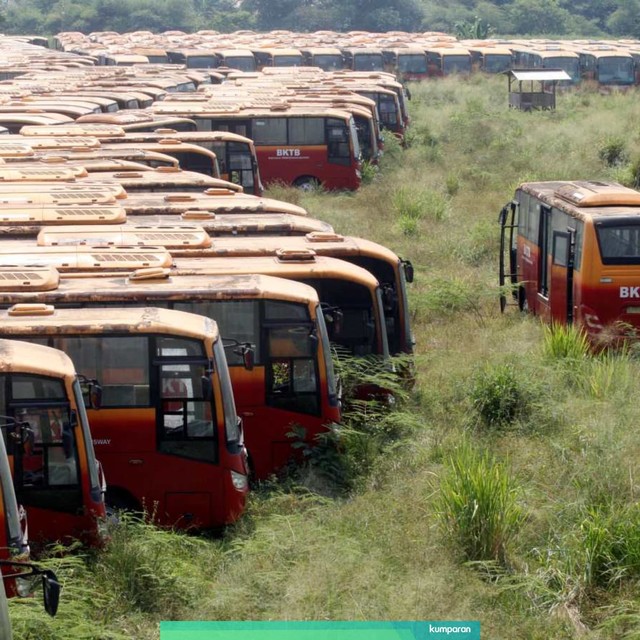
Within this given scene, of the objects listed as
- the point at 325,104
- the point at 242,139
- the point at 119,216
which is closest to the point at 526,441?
the point at 119,216

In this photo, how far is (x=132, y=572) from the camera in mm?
10227

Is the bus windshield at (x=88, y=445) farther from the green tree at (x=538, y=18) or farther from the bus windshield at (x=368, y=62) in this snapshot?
the green tree at (x=538, y=18)

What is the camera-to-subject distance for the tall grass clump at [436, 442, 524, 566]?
1078cm

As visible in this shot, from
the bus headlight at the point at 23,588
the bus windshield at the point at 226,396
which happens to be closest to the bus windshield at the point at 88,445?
the bus headlight at the point at 23,588

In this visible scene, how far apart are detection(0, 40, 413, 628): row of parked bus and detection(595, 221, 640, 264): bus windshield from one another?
2.44 meters

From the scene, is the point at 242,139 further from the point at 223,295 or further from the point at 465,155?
the point at 223,295

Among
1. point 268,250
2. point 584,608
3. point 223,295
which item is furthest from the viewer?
point 268,250

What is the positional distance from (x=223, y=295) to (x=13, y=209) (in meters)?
6.02

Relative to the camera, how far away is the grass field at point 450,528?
9945 mm

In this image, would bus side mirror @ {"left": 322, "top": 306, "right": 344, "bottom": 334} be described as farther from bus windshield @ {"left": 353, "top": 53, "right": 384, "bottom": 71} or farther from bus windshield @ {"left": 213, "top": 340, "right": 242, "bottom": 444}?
bus windshield @ {"left": 353, "top": 53, "right": 384, "bottom": 71}

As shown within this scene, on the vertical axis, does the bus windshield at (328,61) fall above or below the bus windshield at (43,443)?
below

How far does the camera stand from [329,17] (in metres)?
92.3

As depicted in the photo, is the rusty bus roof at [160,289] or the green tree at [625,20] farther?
the green tree at [625,20]

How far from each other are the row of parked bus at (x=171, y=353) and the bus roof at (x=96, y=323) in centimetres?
1
